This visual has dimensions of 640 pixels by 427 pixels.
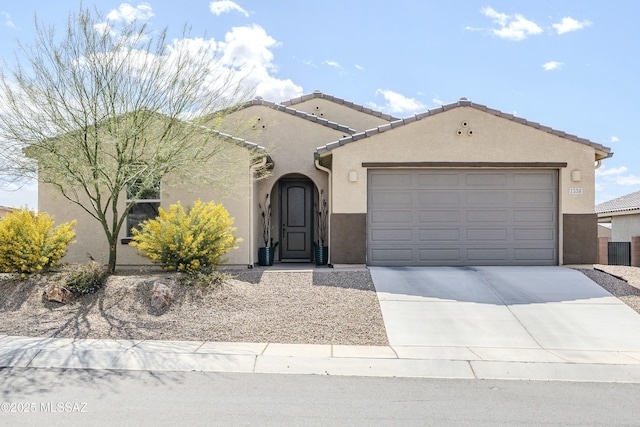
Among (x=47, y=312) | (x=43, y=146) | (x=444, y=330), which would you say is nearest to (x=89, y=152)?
(x=43, y=146)

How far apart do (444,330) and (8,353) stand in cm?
640

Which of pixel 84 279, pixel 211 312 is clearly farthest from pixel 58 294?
pixel 211 312

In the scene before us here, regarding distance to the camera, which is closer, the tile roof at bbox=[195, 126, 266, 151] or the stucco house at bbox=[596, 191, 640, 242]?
the tile roof at bbox=[195, 126, 266, 151]

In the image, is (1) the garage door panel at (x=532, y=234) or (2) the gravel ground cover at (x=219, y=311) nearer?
(2) the gravel ground cover at (x=219, y=311)

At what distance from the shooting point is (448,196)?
39.9ft

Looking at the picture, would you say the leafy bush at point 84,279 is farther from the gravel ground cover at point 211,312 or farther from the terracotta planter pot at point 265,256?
the terracotta planter pot at point 265,256

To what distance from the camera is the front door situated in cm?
1443

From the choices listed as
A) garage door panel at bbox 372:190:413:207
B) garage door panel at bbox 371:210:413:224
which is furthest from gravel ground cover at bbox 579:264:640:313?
garage door panel at bbox 372:190:413:207

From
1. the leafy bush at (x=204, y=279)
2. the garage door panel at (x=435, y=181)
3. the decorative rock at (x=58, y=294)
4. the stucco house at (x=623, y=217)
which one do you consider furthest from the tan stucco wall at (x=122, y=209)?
the stucco house at (x=623, y=217)

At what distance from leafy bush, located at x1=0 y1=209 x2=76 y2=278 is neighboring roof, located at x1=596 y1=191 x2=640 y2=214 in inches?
827

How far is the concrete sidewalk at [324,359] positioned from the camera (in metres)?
6.25

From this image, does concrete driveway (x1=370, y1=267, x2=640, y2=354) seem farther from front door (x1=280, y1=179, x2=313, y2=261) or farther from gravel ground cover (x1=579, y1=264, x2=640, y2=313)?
front door (x1=280, y1=179, x2=313, y2=261)

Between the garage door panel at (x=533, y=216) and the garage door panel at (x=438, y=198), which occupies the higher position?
the garage door panel at (x=438, y=198)

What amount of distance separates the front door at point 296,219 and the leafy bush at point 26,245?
19.7 feet
